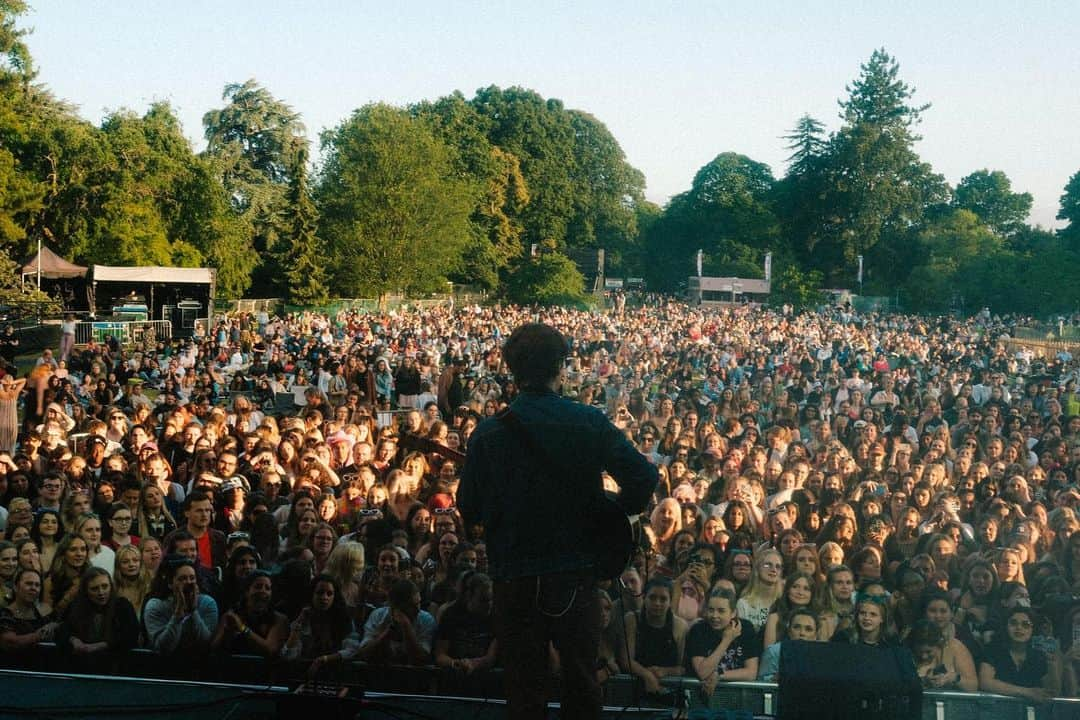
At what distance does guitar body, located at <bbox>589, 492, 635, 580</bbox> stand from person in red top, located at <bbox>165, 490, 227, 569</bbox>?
129 inches

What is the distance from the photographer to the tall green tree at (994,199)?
8625 centimetres

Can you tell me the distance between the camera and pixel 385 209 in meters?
47.6

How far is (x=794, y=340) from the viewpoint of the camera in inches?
965

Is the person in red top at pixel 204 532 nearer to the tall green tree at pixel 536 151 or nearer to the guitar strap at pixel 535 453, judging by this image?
the guitar strap at pixel 535 453

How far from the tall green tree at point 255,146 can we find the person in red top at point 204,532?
152 feet

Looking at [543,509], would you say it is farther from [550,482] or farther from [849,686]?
[849,686]

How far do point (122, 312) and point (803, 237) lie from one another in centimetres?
5569

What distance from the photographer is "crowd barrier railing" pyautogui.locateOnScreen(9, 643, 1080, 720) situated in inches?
159

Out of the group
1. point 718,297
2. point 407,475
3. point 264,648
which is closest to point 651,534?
point 407,475

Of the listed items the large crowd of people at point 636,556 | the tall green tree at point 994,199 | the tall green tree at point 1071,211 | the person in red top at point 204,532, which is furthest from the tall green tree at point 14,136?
the tall green tree at point 994,199

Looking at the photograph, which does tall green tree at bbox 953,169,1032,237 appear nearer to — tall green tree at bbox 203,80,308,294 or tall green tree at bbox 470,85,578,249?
tall green tree at bbox 470,85,578,249

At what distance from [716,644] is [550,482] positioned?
80.4 inches

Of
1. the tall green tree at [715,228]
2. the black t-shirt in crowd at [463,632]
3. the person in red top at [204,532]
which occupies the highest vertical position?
the tall green tree at [715,228]

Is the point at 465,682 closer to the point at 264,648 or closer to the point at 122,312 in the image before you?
the point at 264,648
